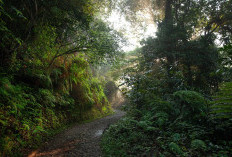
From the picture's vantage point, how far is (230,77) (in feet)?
22.9

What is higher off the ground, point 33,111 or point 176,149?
point 33,111

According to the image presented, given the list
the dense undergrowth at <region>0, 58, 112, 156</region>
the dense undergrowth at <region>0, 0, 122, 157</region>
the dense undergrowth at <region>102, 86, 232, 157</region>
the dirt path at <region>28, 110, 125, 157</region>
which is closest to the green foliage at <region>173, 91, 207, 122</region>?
the dense undergrowth at <region>102, 86, 232, 157</region>

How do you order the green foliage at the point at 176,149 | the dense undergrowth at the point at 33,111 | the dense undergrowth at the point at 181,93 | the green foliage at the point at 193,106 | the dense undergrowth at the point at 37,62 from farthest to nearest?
the dense undergrowth at the point at 37,62 → the green foliage at the point at 193,106 → the dense undergrowth at the point at 33,111 → the dense undergrowth at the point at 181,93 → the green foliage at the point at 176,149

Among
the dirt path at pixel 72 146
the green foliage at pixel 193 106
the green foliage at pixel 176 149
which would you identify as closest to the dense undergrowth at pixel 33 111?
the dirt path at pixel 72 146

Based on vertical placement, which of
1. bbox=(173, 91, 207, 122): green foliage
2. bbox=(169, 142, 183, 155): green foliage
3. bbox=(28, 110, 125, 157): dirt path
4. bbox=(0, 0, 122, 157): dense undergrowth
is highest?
bbox=(0, 0, 122, 157): dense undergrowth

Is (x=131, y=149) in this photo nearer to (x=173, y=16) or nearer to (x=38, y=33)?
(x=38, y=33)

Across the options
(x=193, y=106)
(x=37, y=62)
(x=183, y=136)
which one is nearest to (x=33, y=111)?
(x=37, y=62)

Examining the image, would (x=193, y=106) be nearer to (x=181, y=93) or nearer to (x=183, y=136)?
(x=181, y=93)

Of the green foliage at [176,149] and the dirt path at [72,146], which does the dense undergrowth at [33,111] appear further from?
the green foliage at [176,149]

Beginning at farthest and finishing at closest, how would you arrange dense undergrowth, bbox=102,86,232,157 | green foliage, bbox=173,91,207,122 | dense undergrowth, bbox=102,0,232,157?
green foliage, bbox=173,91,207,122 < dense undergrowth, bbox=102,0,232,157 < dense undergrowth, bbox=102,86,232,157

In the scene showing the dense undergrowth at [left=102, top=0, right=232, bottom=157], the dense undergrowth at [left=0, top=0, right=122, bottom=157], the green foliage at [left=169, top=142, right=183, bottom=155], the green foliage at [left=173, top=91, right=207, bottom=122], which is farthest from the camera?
the dense undergrowth at [left=0, top=0, right=122, bottom=157]

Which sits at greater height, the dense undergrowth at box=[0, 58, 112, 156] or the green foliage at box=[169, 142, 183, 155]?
the dense undergrowth at box=[0, 58, 112, 156]

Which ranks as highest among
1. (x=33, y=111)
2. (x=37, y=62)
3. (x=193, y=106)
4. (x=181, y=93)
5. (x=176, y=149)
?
(x=37, y=62)

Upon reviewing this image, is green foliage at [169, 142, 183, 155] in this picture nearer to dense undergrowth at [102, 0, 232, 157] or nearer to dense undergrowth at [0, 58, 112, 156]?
dense undergrowth at [102, 0, 232, 157]
